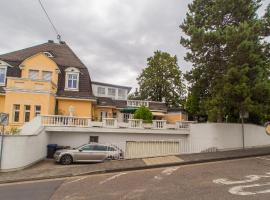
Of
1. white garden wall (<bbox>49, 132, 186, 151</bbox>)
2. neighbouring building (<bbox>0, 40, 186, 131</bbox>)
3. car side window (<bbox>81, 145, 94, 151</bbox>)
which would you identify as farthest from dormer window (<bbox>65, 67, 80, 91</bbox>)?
car side window (<bbox>81, 145, 94, 151</bbox>)

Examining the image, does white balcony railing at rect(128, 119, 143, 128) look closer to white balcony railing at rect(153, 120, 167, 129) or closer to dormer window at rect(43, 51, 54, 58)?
white balcony railing at rect(153, 120, 167, 129)

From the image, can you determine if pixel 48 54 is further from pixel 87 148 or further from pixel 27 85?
pixel 87 148

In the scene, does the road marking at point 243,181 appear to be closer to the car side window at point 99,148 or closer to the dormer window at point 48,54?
the car side window at point 99,148

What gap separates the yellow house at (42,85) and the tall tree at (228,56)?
40.1 feet

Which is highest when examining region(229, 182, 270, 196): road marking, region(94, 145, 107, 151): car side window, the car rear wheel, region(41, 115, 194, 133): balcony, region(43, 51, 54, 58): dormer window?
region(43, 51, 54, 58): dormer window

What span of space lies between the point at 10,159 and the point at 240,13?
59.2ft

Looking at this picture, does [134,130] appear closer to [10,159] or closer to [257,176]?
[10,159]

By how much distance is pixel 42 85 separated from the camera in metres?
25.0

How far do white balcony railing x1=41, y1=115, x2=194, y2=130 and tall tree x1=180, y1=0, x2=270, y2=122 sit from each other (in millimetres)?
3801

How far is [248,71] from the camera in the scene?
18.6 meters

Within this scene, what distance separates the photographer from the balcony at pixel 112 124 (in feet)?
71.4

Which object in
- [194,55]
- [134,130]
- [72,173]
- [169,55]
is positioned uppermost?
[169,55]

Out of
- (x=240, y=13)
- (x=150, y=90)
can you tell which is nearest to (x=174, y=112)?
(x=150, y=90)

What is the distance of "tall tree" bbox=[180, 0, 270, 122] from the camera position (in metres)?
17.9
